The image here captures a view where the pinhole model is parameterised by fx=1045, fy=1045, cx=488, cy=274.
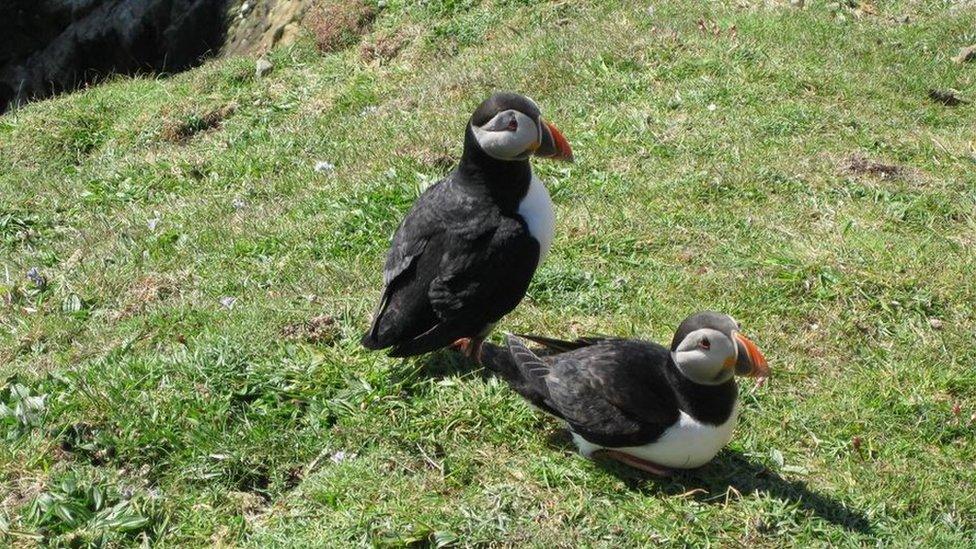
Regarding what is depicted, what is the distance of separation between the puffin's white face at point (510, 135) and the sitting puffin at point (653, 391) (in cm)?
105

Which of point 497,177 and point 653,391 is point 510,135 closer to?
point 497,177

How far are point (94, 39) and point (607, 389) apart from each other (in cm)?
1128

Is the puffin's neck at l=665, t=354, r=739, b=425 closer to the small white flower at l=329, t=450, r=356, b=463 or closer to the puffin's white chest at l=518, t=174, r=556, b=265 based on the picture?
the puffin's white chest at l=518, t=174, r=556, b=265

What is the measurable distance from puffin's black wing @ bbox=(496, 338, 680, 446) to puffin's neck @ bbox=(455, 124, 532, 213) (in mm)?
785

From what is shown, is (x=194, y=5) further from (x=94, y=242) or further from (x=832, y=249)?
(x=832, y=249)

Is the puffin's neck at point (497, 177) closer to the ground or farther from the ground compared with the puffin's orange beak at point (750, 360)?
farther from the ground

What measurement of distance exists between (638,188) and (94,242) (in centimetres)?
396

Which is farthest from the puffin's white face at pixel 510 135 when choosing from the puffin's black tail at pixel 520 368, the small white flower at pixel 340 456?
the small white flower at pixel 340 456

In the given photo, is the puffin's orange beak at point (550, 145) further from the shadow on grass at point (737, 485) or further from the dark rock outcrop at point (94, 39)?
the dark rock outcrop at point (94, 39)

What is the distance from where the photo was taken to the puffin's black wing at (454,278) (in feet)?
17.1

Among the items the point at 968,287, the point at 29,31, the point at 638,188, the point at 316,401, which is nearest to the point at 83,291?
the point at 316,401

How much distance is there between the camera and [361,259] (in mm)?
6820

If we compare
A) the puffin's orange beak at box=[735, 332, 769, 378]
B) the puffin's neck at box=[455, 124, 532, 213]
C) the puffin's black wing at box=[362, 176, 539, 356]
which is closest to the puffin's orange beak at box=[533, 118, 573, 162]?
the puffin's neck at box=[455, 124, 532, 213]

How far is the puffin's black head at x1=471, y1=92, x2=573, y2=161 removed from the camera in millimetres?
5164
